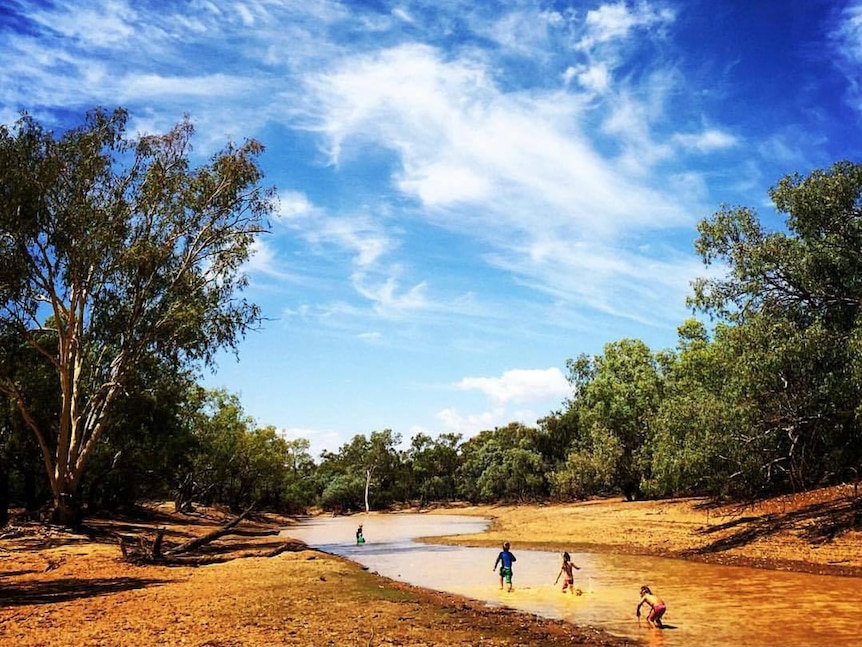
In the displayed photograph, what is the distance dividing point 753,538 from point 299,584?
2221 centimetres

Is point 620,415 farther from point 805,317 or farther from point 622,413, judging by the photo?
point 805,317

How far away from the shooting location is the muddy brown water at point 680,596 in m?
15.0

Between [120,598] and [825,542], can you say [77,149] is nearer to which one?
[120,598]

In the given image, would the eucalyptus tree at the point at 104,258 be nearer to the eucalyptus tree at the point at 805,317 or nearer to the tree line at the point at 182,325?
the tree line at the point at 182,325

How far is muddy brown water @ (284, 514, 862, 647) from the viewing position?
589 inches

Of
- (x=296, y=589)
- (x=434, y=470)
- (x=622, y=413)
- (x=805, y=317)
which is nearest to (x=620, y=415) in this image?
(x=622, y=413)

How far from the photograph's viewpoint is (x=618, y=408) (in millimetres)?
64688

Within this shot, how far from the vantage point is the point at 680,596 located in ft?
67.3

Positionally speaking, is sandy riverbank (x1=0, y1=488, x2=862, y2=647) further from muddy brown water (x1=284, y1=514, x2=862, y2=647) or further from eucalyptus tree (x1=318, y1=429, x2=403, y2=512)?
eucalyptus tree (x1=318, y1=429, x2=403, y2=512)

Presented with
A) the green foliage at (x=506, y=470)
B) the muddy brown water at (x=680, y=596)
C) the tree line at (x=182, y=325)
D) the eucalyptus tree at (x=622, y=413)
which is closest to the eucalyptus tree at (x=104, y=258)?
the tree line at (x=182, y=325)

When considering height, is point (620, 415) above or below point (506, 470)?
above

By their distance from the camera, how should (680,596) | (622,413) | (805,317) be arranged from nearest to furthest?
(680,596)
(805,317)
(622,413)

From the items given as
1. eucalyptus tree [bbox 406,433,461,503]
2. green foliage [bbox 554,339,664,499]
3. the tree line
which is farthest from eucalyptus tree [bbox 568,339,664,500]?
eucalyptus tree [bbox 406,433,461,503]

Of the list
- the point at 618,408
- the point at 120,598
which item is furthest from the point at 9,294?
the point at 618,408
